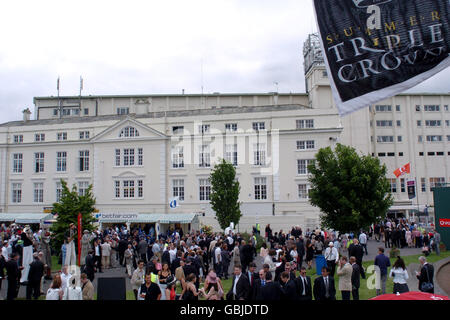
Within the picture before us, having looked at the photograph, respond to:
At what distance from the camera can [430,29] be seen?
4785 mm

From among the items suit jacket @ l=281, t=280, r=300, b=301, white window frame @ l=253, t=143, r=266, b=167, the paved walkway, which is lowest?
the paved walkway

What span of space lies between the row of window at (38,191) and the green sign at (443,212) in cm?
3446

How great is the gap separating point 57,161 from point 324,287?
42.5 metres

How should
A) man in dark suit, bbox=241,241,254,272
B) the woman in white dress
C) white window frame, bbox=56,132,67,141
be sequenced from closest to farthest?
the woman in white dress < man in dark suit, bbox=241,241,254,272 < white window frame, bbox=56,132,67,141

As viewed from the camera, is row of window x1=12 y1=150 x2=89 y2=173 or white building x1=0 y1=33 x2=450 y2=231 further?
row of window x1=12 y1=150 x2=89 y2=173

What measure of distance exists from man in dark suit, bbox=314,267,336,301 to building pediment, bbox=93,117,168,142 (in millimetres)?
35121

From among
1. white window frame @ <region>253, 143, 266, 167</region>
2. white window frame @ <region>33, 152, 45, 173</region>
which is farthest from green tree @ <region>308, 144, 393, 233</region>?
white window frame @ <region>33, 152, 45, 173</region>

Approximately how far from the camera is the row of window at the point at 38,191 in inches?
1848

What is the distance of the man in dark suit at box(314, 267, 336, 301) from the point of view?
36.9 feet

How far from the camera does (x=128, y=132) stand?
46125 mm

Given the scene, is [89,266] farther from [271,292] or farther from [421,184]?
[421,184]

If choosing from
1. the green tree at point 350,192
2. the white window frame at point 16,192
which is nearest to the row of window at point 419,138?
the green tree at point 350,192

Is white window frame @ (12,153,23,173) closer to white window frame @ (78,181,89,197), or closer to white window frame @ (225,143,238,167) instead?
white window frame @ (78,181,89,197)

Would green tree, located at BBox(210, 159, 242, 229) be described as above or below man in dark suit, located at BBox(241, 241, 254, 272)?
above
